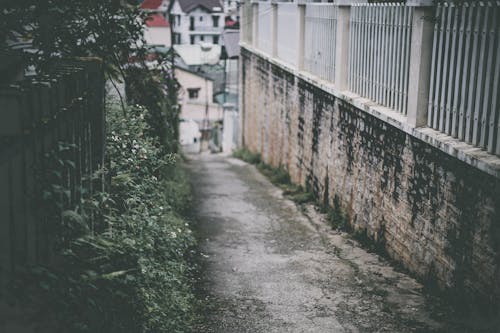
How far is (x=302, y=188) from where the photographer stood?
39.4ft

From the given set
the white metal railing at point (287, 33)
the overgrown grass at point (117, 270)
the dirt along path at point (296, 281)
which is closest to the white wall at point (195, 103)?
the white metal railing at point (287, 33)

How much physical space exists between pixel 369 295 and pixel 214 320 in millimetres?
1719

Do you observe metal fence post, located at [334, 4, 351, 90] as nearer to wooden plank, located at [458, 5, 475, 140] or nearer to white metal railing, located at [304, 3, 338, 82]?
white metal railing, located at [304, 3, 338, 82]

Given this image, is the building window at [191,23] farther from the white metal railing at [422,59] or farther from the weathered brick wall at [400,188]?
the white metal railing at [422,59]

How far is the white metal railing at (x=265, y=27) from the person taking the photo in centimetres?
1579

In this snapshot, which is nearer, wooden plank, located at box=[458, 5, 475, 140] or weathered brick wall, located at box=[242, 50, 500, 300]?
weathered brick wall, located at box=[242, 50, 500, 300]

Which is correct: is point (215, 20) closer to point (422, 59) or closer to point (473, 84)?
point (422, 59)

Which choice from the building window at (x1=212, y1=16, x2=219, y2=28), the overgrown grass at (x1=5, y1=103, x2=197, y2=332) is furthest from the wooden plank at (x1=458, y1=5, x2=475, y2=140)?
the building window at (x1=212, y1=16, x2=219, y2=28)

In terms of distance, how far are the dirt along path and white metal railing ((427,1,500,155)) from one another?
175 cm

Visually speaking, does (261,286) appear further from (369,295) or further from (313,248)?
(313,248)

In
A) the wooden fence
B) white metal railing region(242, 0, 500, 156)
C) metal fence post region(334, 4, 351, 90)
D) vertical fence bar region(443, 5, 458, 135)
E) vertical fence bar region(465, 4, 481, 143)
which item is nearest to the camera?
the wooden fence

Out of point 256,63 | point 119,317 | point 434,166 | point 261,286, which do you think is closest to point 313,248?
point 261,286

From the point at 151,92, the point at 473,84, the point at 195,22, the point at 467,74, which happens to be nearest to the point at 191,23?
the point at 195,22

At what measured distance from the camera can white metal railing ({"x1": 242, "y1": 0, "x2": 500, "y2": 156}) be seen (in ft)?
18.2
